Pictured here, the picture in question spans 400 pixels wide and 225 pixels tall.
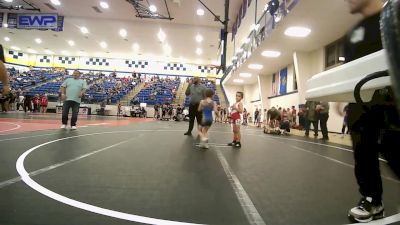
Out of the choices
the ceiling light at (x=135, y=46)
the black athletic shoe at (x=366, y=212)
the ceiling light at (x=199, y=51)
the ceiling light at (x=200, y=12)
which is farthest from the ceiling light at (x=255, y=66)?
the black athletic shoe at (x=366, y=212)

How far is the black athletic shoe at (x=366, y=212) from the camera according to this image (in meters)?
1.64

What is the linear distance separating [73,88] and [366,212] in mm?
7010

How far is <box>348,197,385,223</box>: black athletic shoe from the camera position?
1.64 meters

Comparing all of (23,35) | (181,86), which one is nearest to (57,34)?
(23,35)

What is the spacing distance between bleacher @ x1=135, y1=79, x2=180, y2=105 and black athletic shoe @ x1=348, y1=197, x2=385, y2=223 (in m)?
25.5

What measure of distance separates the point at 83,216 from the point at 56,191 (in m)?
0.56

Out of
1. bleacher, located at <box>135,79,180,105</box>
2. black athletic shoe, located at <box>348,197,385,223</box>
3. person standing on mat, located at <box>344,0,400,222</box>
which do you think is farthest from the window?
bleacher, located at <box>135,79,180,105</box>

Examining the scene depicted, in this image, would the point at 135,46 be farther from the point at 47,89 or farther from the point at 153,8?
the point at 153,8

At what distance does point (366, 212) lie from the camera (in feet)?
5.41

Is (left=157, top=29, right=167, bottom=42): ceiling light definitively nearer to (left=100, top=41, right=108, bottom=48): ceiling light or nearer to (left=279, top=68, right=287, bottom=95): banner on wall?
(left=100, top=41, right=108, bottom=48): ceiling light

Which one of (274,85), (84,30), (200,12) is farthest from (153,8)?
(274,85)

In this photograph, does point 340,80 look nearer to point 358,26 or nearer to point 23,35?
point 358,26

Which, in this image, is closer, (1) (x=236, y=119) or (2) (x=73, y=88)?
(1) (x=236, y=119)

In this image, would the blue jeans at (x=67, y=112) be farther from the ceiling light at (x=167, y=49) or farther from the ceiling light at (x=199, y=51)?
the ceiling light at (x=199, y=51)
